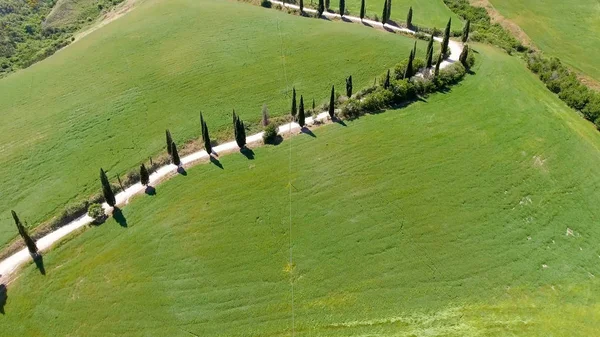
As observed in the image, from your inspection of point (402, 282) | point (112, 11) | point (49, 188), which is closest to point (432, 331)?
point (402, 282)

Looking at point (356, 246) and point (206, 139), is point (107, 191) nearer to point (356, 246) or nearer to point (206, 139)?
point (206, 139)

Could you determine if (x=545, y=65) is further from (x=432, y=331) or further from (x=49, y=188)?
(x=49, y=188)

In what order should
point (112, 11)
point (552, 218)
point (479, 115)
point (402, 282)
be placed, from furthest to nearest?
point (112, 11), point (479, 115), point (552, 218), point (402, 282)

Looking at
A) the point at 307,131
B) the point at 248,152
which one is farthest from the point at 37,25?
the point at 307,131

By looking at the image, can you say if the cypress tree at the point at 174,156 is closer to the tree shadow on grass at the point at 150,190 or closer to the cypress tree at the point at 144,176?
the cypress tree at the point at 144,176

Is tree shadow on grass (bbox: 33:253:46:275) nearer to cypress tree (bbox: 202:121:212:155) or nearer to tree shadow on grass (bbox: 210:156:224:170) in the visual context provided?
tree shadow on grass (bbox: 210:156:224:170)
